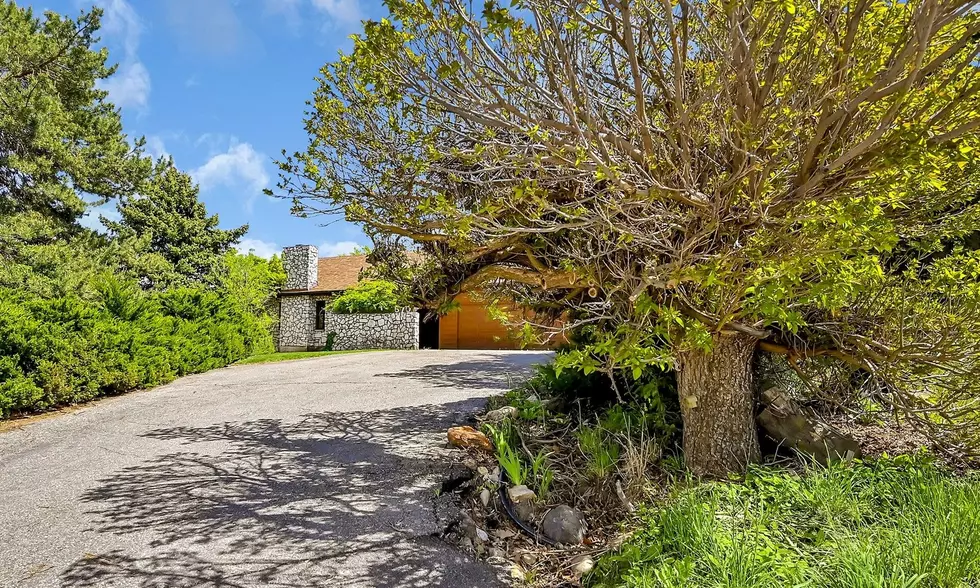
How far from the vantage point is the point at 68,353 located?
7.60m

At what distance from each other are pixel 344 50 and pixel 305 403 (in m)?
5.66

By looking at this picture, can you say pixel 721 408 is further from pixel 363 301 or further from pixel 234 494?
pixel 363 301

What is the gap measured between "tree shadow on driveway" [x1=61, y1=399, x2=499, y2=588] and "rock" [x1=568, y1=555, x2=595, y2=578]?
61 centimetres

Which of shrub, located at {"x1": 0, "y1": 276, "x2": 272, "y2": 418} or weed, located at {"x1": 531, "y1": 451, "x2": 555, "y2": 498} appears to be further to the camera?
shrub, located at {"x1": 0, "y1": 276, "x2": 272, "y2": 418}

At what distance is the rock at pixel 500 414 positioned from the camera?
6363mm

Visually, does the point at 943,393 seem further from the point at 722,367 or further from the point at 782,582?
the point at 782,582

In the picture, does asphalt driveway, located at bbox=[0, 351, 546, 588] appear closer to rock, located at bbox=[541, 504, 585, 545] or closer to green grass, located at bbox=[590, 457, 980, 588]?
rock, located at bbox=[541, 504, 585, 545]

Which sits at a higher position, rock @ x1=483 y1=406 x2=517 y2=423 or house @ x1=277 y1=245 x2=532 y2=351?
house @ x1=277 y1=245 x2=532 y2=351

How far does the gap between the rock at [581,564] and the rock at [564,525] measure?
226 millimetres

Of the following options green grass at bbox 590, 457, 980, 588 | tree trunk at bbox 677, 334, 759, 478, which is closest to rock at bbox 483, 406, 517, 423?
tree trunk at bbox 677, 334, 759, 478

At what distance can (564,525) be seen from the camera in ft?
12.6

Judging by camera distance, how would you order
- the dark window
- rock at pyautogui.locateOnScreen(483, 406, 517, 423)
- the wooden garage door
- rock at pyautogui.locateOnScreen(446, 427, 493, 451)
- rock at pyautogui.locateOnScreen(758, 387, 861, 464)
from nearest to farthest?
rock at pyautogui.locateOnScreen(758, 387, 861, 464) < rock at pyautogui.locateOnScreen(446, 427, 493, 451) < rock at pyautogui.locateOnScreen(483, 406, 517, 423) < the wooden garage door < the dark window

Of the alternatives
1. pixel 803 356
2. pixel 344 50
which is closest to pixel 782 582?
pixel 803 356

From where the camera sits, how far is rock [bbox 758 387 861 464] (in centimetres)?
427
